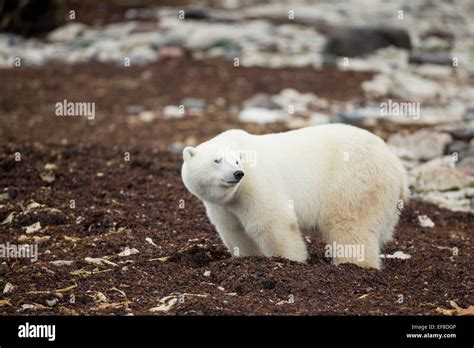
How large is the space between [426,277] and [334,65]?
40.5 ft

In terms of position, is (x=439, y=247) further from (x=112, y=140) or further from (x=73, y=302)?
(x=112, y=140)

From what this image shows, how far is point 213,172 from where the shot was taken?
5965 mm

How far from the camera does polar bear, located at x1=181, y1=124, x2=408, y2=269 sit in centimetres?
612

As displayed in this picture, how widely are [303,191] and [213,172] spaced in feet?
2.84

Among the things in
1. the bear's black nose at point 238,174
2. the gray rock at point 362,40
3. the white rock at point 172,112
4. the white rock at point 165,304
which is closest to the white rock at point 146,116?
the white rock at point 172,112

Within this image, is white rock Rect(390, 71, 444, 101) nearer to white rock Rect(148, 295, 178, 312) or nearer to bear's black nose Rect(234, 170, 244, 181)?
bear's black nose Rect(234, 170, 244, 181)

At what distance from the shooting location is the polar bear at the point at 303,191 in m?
6.12

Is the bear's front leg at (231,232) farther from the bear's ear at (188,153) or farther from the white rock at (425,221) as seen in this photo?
the white rock at (425,221)

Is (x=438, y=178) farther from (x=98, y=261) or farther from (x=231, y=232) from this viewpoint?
(x=98, y=261)

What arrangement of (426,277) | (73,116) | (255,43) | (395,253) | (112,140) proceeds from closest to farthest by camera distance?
(426,277) → (395,253) → (112,140) → (73,116) → (255,43)

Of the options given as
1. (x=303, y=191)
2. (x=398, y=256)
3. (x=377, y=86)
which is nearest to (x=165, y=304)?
(x=303, y=191)

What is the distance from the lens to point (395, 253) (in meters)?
7.27
